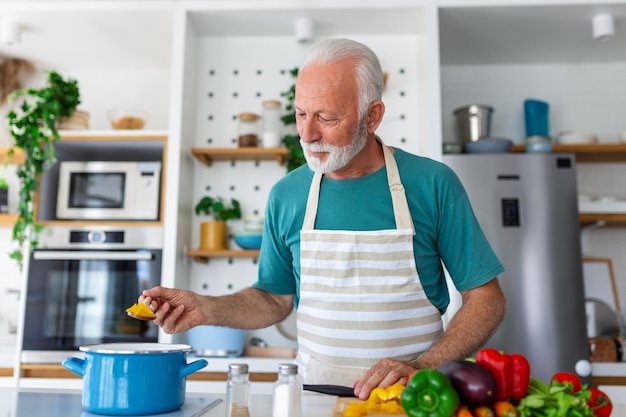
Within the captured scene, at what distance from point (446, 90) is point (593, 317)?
157 centimetres

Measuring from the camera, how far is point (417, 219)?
5.26 feet

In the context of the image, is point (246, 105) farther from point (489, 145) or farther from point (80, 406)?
point (80, 406)

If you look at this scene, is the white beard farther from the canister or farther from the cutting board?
the canister

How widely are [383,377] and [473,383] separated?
265mm

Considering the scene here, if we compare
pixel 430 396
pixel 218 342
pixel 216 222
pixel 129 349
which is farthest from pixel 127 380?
pixel 216 222

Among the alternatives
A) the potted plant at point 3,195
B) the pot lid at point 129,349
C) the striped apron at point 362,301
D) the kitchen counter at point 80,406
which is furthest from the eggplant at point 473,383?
the potted plant at point 3,195

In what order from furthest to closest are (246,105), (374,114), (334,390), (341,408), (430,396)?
1. (246,105)
2. (374,114)
3. (334,390)
4. (341,408)
5. (430,396)

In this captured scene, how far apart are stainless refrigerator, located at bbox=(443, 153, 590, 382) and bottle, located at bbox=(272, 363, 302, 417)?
1.98 m

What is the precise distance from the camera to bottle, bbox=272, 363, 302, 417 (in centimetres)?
96

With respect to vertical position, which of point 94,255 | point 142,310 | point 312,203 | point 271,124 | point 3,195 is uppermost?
point 271,124

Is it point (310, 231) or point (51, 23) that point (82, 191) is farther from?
point (310, 231)

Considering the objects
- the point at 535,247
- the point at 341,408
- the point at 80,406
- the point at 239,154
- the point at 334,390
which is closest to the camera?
the point at 341,408

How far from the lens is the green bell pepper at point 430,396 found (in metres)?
0.86

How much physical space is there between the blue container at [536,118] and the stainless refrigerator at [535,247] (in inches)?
20.6
